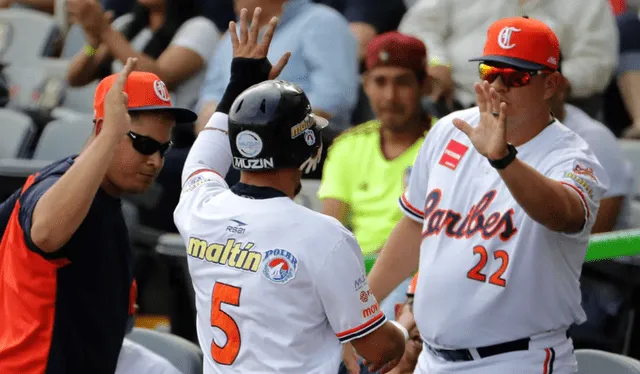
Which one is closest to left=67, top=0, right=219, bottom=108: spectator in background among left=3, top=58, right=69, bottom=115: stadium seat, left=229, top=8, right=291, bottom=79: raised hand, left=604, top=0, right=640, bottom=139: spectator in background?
left=3, top=58, right=69, bottom=115: stadium seat

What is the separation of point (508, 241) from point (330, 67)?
306 centimetres

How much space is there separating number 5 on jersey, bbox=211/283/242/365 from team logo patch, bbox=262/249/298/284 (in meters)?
0.11

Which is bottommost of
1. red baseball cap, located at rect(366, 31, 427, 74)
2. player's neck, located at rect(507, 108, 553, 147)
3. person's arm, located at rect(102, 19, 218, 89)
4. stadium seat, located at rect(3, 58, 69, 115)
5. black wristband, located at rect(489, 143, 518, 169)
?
stadium seat, located at rect(3, 58, 69, 115)

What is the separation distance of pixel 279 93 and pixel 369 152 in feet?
7.54

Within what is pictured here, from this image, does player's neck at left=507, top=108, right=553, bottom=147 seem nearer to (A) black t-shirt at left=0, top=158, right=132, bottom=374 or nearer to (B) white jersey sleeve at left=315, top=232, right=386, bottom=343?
(B) white jersey sleeve at left=315, top=232, right=386, bottom=343

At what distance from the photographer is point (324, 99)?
632 cm

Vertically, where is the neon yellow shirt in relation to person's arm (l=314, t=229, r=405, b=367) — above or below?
below

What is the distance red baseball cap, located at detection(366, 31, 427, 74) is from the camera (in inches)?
219

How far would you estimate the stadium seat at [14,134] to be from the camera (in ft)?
24.7

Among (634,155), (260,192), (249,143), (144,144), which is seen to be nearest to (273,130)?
(249,143)

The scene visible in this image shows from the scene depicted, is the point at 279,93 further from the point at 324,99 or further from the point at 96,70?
the point at 96,70

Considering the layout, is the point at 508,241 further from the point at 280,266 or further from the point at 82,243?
the point at 82,243

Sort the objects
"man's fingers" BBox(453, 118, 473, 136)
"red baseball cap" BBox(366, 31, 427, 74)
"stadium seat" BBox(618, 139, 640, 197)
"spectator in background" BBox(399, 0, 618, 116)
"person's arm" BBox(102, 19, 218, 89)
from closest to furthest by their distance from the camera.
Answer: "man's fingers" BBox(453, 118, 473, 136) → "red baseball cap" BBox(366, 31, 427, 74) → "stadium seat" BBox(618, 139, 640, 197) → "spectator in background" BBox(399, 0, 618, 116) → "person's arm" BBox(102, 19, 218, 89)

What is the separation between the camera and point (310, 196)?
238 inches
